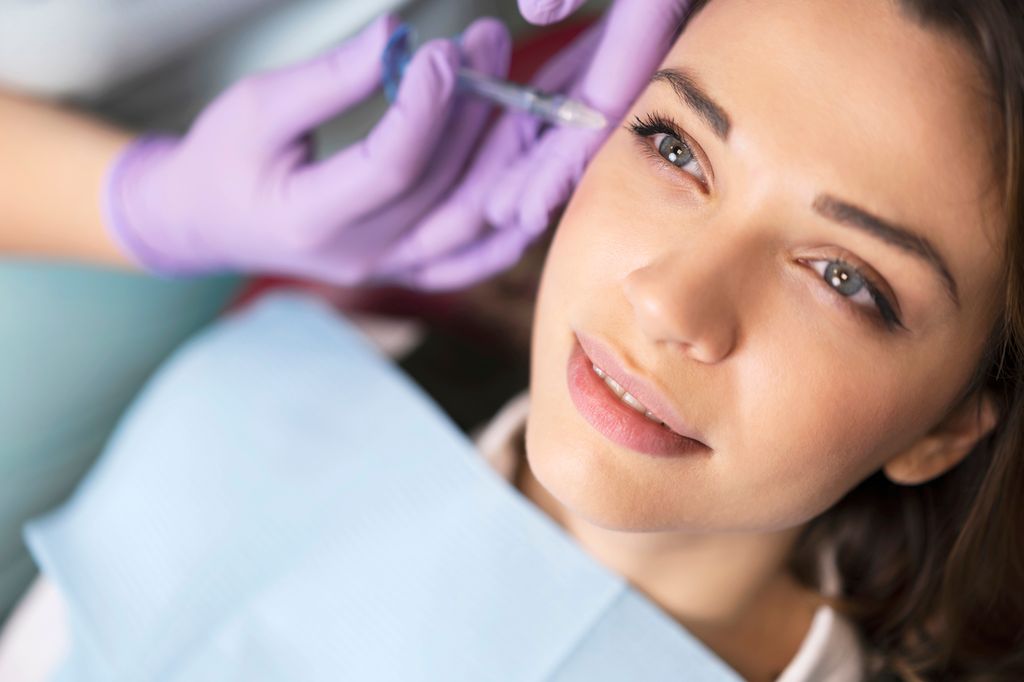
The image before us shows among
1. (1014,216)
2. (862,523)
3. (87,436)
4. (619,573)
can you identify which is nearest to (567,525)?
(619,573)

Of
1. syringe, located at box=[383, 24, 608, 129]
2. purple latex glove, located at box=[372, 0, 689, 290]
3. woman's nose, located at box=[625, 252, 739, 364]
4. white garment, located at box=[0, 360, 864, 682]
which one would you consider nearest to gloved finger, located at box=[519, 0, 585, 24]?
purple latex glove, located at box=[372, 0, 689, 290]

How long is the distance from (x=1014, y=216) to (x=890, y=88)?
0.44 ft

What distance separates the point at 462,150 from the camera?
1.05 metres

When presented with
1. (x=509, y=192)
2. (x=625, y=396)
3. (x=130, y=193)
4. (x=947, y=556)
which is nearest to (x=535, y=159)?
(x=509, y=192)

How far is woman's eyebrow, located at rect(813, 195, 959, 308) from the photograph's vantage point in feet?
2.45

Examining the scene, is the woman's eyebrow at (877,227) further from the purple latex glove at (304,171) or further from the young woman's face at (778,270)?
the purple latex glove at (304,171)

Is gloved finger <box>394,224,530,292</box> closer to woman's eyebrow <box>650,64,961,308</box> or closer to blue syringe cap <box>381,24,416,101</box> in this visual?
blue syringe cap <box>381,24,416,101</box>

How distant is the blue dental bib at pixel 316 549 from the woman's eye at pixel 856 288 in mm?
341

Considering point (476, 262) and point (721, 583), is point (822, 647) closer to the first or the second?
point (721, 583)

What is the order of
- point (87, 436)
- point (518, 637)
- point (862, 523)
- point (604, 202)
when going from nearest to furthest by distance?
point (604, 202), point (518, 637), point (862, 523), point (87, 436)

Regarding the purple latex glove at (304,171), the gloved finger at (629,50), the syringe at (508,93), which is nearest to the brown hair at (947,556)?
the gloved finger at (629,50)

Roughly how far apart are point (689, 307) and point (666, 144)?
0.18 meters

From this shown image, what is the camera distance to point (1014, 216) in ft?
2.48

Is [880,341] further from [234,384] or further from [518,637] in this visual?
[234,384]
